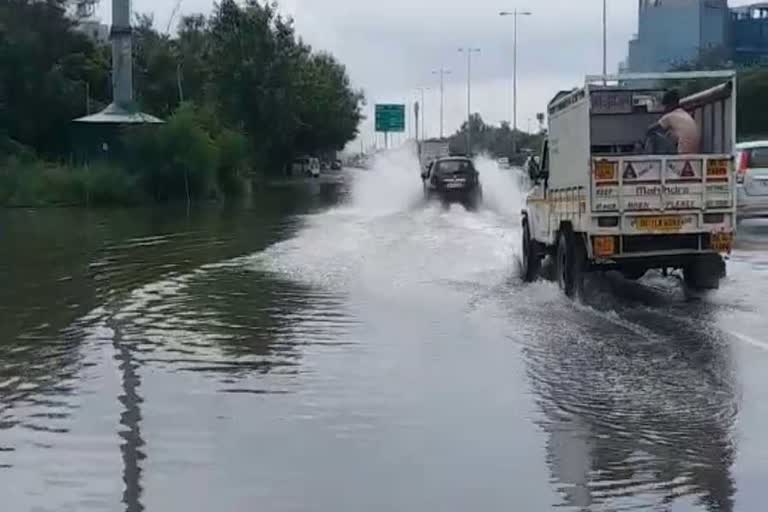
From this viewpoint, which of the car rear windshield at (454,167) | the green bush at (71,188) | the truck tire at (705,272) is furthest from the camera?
the green bush at (71,188)

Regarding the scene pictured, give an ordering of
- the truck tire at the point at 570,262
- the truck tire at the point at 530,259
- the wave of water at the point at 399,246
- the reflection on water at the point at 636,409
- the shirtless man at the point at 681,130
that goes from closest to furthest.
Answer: the reflection on water at the point at 636,409
the truck tire at the point at 570,262
the shirtless man at the point at 681,130
the truck tire at the point at 530,259
the wave of water at the point at 399,246

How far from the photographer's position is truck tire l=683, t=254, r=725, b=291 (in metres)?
15.3

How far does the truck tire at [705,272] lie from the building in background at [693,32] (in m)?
72.9

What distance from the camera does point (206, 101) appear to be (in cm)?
7256

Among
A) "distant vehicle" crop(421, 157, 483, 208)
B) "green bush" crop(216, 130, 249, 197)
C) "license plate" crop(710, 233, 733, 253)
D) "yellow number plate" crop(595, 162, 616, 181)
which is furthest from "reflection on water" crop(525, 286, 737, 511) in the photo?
"green bush" crop(216, 130, 249, 197)

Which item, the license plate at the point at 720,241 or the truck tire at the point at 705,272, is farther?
the truck tire at the point at 705,272

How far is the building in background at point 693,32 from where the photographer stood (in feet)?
290

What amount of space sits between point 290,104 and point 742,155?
5393 centimetres

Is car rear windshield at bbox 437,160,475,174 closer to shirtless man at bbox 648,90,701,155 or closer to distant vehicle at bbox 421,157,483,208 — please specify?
distant vehicle at bbox 421,157,483,208

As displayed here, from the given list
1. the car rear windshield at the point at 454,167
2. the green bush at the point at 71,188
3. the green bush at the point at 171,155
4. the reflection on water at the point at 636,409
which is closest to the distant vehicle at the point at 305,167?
the green bush at the point at 171,155

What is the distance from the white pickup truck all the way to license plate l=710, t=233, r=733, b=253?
0.01 metres

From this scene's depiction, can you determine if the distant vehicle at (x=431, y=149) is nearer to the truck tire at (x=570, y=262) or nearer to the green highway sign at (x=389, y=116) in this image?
the green highway sign at (x=389, y=116)

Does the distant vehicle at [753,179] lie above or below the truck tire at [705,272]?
above

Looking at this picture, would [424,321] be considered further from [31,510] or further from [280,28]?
[280,28]
